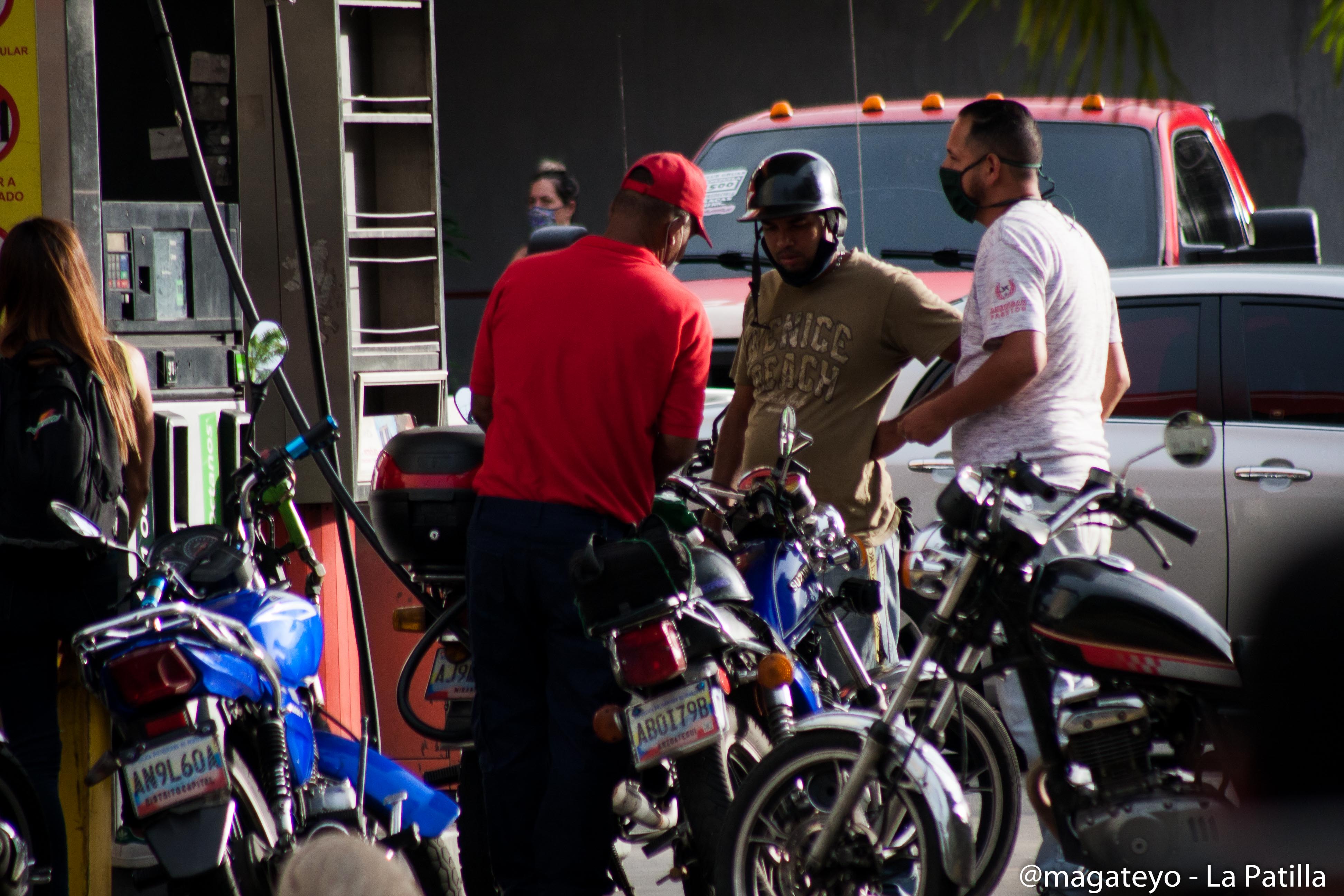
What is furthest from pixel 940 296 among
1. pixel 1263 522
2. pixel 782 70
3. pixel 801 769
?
pixel 782 70

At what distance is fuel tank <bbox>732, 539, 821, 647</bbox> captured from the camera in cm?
379

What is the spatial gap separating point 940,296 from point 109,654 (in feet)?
12.2

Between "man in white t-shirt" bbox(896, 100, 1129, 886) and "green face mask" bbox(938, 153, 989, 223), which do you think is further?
"green face mask" bbox(938, 153, 989, 223)

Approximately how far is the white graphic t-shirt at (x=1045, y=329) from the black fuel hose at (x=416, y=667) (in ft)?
4.46

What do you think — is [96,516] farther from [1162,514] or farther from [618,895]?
[1162,514]

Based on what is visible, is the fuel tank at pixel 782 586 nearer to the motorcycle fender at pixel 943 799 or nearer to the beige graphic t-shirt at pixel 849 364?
the beige graphic t-shirt at pixel 849 364

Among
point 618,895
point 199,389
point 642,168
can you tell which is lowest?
→ point 618,895

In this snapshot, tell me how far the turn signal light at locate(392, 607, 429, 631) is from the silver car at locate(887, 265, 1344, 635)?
1.98 m

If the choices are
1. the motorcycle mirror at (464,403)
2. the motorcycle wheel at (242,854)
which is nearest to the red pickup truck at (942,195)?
the motorcycle mirror at (464,403)

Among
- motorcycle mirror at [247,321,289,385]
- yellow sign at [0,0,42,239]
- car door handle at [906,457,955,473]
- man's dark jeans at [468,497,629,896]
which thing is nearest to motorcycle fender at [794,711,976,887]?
man's dark jeans at [468,497,629,896]

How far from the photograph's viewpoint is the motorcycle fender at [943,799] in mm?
3168

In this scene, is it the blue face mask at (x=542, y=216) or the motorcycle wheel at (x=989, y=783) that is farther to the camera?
the blue face mask at (x=542, y=216)

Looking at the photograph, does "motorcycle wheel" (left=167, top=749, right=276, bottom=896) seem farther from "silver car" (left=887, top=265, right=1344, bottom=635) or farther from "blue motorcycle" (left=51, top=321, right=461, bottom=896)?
"silver car" (left=887, top=265, right=1344, bottom=635)

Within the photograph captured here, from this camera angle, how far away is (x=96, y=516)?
12.3ft
